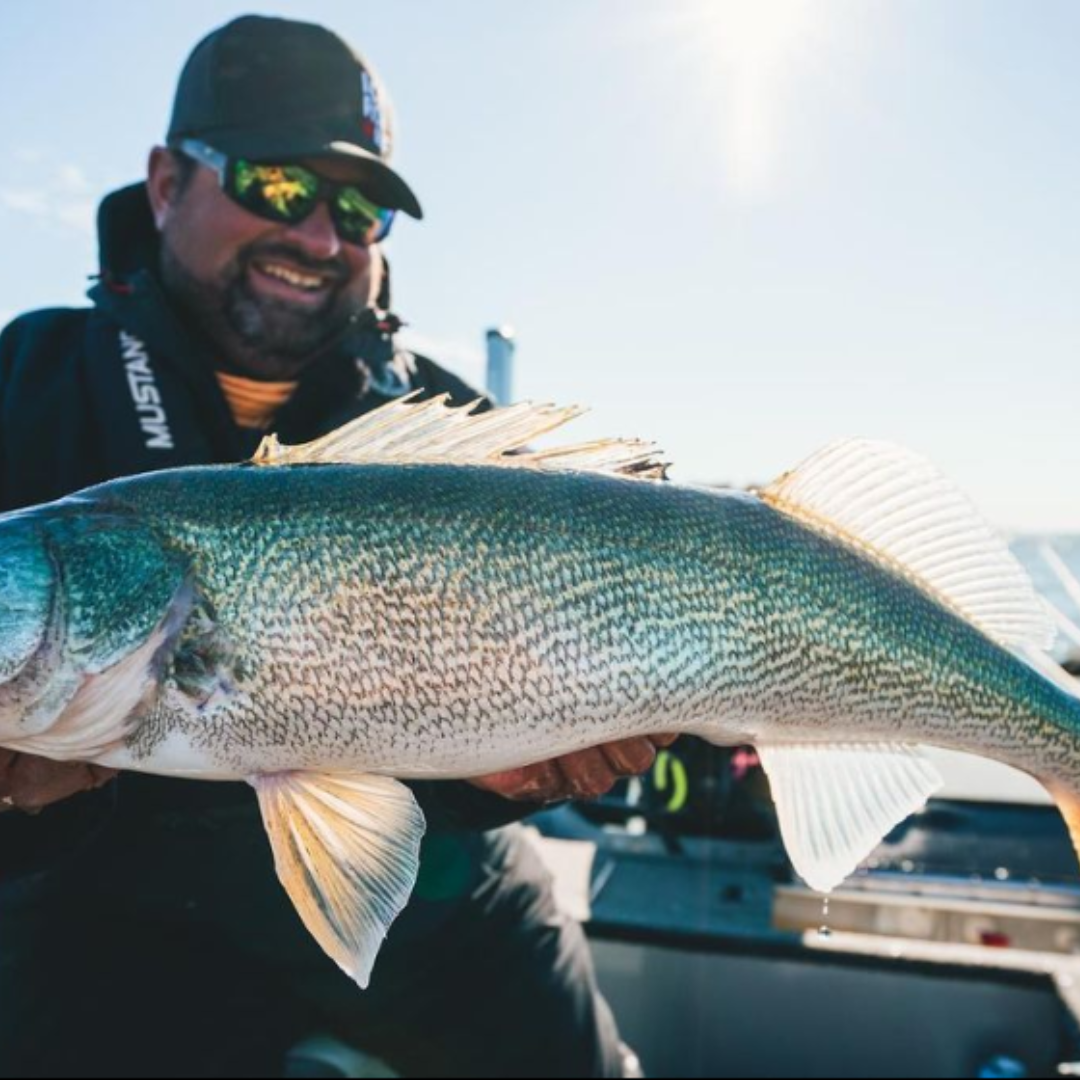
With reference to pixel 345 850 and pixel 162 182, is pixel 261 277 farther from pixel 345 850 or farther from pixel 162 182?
pixel 345 850

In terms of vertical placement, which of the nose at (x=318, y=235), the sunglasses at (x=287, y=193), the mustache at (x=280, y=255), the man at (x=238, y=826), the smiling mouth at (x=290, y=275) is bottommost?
the man at (x=238, y=826)

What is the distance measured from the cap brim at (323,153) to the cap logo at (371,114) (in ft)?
0.43

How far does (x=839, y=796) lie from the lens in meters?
2.22

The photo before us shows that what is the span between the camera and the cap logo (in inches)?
146

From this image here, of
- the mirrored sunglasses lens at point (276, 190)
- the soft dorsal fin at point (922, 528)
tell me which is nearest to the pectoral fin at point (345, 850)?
the soft dorsal fin at point (922, 528)

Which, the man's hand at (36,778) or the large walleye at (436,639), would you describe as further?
the man's hand at (36,778)

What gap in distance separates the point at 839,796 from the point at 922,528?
653mm

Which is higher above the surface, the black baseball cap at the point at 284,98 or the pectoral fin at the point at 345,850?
the black baseball cap at the point at 284,98

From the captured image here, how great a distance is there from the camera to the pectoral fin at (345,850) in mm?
1816

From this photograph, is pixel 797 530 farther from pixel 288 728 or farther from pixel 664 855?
pixel 664 855

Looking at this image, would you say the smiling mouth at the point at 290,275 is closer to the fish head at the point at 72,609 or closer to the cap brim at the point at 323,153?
the cap brim at the point at 323,153

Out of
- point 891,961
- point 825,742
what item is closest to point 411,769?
point 825,742

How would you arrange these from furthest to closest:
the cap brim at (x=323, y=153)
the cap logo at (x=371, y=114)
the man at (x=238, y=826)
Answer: the cap logo at (x=371, y=114) < the cap brim at (x=323, y=153) < the man at (x=238, y=826)

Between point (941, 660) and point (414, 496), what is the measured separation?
118cm
